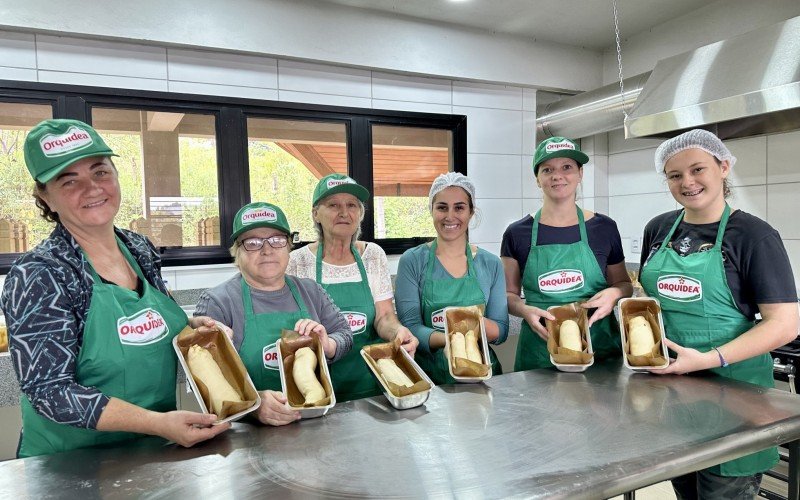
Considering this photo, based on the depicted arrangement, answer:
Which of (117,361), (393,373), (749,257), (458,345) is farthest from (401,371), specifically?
(749,257)

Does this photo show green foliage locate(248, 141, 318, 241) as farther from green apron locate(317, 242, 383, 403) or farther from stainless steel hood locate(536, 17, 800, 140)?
stainless steel hood locate(536, 17, 800, 140)

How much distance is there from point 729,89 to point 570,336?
1.69 meters

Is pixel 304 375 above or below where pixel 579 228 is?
below

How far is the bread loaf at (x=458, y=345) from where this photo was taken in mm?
1513

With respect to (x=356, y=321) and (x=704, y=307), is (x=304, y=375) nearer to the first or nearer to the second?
(x=356, y=321)

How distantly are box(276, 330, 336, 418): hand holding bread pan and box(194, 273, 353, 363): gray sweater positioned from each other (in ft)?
0.48

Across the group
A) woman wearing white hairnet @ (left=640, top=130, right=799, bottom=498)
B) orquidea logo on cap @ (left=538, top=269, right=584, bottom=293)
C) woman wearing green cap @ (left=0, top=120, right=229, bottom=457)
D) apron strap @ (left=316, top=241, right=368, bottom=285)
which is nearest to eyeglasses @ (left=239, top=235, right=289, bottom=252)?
woman wearing green cap @ (left=0, top=120, right=229, bottom=457)

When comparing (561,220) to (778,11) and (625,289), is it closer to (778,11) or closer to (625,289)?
(625,289)

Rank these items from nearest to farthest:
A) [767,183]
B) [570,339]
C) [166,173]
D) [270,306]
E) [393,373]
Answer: [393,373] < [270,306] < [570,339] < [166,173] < [767,183]

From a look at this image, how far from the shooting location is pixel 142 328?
1189 millimetres

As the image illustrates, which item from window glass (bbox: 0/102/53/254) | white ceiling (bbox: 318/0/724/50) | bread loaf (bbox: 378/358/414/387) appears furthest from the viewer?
white ceiling (bbox: 318/0/724/50)

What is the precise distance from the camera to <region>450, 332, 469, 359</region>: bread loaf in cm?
151

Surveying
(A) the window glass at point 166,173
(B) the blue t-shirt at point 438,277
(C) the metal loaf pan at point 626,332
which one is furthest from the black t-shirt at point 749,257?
(A) the window glass at point 166,173

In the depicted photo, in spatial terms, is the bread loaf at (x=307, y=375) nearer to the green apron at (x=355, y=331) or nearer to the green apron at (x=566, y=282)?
the green apron at (x=355, y=331)
